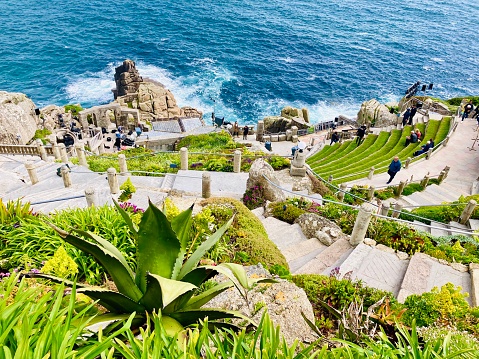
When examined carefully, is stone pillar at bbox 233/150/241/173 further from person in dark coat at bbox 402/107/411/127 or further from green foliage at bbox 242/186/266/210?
person in dark coat at bbox 402/107/411/127

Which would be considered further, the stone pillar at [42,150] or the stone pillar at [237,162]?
the stone pillar at [42,150]

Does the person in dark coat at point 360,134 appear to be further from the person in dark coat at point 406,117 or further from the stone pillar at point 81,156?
the stone pillar at point 81,156

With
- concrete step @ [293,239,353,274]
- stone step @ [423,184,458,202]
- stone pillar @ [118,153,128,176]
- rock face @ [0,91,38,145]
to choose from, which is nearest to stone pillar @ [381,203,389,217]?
concrete step @ [293,239,353,274]

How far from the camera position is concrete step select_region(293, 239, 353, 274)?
27.0 feet

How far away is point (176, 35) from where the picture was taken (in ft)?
199

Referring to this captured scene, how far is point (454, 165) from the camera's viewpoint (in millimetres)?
20656

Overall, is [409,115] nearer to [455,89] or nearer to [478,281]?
[478,281]

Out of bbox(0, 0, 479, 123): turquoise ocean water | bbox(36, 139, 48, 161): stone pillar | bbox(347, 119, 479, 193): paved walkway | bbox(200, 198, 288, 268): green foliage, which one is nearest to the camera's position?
bbox(200, 198, 288, 268): green foliage

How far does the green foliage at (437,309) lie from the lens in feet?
19.1

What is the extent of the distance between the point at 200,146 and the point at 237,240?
17289 millimetres

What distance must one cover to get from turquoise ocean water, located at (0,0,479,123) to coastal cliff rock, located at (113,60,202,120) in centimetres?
492

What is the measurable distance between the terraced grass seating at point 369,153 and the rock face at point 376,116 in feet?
18.3

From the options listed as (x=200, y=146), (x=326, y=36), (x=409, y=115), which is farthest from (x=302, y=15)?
(x=200, y=146)

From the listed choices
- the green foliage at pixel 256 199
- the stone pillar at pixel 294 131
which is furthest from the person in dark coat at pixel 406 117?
the green foliage at pixel 256 199
